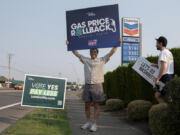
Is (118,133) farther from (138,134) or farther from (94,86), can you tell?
(94,86)

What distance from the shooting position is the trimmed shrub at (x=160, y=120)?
3.87 metres

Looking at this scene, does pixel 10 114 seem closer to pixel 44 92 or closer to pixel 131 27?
pixel 44 92

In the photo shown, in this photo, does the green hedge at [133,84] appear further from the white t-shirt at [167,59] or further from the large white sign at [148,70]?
the white t-shirt at [167,59]

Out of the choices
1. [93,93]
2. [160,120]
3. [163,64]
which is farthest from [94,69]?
[160,120]

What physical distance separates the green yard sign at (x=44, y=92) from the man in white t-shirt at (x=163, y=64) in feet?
8.39

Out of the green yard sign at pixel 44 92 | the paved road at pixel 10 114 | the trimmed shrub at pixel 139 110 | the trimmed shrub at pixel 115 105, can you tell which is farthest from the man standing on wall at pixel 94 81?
the trimmed shrub at pixel 115 105

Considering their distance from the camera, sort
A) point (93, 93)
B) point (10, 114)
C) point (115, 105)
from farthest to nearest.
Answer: point (115, 105) < point (10, 114) < point (93, 93)

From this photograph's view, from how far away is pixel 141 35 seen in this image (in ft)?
49.9

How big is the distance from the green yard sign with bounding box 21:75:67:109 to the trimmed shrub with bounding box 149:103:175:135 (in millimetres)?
2629

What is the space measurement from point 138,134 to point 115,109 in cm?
500

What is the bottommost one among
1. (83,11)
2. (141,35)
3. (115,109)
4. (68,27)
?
(115,109)

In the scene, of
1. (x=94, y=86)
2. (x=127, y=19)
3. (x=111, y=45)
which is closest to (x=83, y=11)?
(x=111, y=45)

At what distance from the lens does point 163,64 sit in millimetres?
4629

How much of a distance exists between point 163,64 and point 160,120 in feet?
3.79
